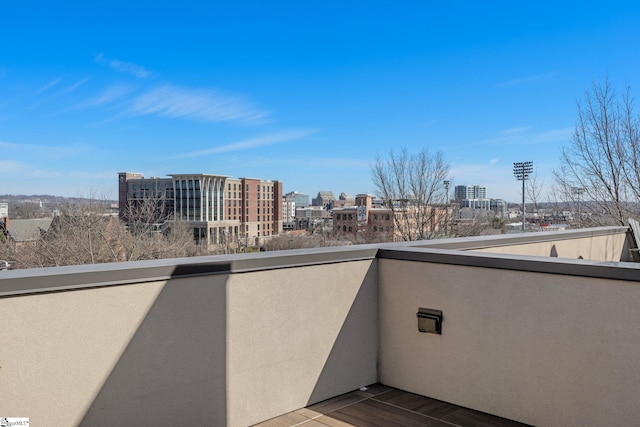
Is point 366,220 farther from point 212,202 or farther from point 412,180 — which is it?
point 212,202

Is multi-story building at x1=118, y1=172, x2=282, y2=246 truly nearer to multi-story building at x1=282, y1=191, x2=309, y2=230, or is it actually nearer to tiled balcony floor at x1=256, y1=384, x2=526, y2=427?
multi-story building at x1=282, y1=191, x2=309, y2=230

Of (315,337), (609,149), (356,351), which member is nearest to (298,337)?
Answer: (315,337)

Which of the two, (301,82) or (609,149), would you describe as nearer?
(609,149)

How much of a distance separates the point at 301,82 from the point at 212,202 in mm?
10929

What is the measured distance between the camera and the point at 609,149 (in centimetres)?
1065

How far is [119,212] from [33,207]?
2970 millimetres

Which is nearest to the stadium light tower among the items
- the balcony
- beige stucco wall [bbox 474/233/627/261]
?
beige stucco wall [bbox 474/233/627/261]

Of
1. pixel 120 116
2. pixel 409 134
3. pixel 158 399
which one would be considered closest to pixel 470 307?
pixel 158 399

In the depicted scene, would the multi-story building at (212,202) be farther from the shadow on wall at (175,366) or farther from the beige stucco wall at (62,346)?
the beige stucco wall at (62,346)

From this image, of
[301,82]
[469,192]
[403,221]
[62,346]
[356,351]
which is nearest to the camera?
[62,346]

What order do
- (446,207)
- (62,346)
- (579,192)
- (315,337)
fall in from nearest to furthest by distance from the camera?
(62,346) → (315,337) → (579,192) → (446,207)

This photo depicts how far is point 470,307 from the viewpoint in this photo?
2.76 meters

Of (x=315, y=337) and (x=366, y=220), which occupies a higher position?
(x=366, y=220)

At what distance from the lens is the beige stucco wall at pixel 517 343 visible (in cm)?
226
